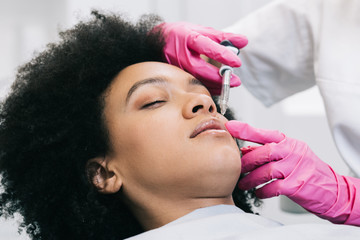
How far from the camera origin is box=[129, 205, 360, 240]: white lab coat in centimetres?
88

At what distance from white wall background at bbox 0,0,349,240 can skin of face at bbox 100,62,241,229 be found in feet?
2.67

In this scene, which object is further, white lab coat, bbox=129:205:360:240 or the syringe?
the syringe

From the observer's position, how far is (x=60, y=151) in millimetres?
1134

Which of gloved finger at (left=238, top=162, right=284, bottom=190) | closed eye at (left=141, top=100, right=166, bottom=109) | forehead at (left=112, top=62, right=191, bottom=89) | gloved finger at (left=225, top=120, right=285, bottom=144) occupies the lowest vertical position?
gloved finger at (left=238, top=162, right=284, bottom=190)

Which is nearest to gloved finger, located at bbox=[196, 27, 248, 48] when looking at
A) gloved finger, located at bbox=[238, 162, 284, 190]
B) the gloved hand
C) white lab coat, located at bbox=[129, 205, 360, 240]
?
the gloved hand

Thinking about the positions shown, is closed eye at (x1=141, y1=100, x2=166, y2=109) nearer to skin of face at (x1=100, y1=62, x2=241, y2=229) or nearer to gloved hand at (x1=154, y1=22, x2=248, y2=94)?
skin of face at (x1=100, y1=62, x2=241, y2=229)

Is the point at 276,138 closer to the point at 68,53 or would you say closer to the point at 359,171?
the point at 359,171

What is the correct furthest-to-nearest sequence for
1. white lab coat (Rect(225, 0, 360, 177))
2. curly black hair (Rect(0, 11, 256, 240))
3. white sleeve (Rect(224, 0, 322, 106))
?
white sleeve (Rect(224, 0, 322, 106)), white lab coat (Rect(225, 0, 360, 177)), curly black hair (Rect(0, 11, 256, 240))

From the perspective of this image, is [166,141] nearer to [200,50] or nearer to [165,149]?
[165,149]

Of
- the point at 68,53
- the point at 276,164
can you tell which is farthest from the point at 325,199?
the point at 68,53

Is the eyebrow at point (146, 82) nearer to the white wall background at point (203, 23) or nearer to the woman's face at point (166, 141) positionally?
the woman's face at point (166, 141)

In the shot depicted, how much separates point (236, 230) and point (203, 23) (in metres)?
1.36

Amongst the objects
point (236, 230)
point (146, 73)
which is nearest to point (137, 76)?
point (146, 73)

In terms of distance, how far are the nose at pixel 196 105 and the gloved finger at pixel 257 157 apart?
155 mm
